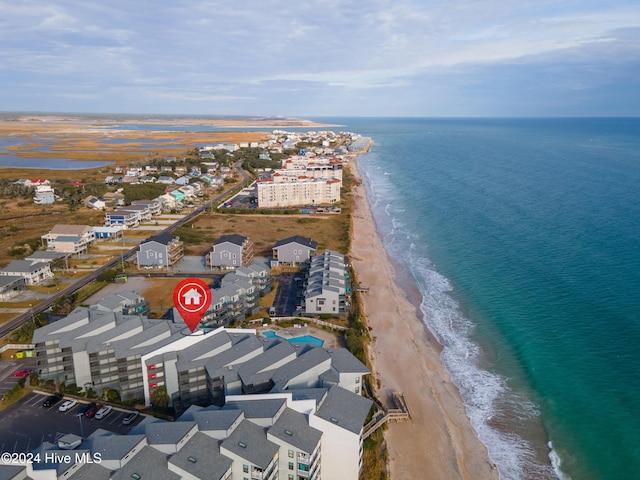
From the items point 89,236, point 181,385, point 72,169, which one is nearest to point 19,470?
point 181,385

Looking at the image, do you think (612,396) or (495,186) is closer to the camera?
(612,396)

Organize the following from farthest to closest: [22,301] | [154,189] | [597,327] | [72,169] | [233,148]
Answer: [233,148]
[72,169]
[154,189]
[22,301]
[597,327]

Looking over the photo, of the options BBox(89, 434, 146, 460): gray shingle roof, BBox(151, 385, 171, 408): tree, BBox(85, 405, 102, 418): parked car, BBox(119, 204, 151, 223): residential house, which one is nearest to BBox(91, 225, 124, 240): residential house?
BBox(119, 204, 151, 223): residential house

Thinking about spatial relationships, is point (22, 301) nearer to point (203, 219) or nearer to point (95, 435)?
point (95, 435)

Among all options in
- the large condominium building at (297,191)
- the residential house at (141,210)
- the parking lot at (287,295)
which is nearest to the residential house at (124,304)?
the parking lot at (287,295)

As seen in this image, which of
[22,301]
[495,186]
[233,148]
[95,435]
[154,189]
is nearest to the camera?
[95,435]

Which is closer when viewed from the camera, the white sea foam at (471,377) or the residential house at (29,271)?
the white sea foam at (471,377)

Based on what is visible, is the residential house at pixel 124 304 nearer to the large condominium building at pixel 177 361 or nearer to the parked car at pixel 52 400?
the large condominium building at pixel 177 361

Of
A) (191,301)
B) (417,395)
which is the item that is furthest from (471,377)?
(191,301)

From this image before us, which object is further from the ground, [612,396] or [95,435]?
[95,435]
